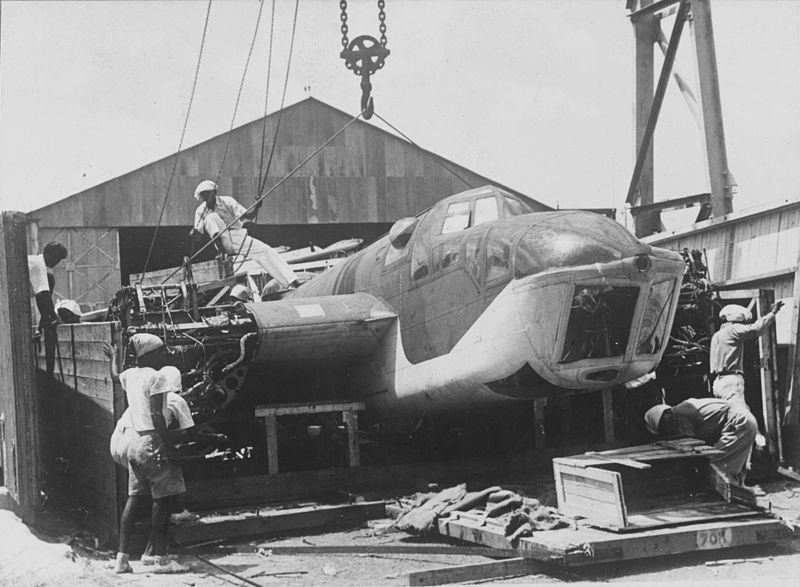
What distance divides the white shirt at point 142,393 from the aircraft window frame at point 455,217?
338 centimetres

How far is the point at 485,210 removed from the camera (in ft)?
32.4

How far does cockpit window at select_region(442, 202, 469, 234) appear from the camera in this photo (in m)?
9.96

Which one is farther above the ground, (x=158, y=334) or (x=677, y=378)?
(x=158, y=334)

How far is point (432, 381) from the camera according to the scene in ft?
32.2

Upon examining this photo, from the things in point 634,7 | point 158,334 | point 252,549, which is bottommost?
point 252,549

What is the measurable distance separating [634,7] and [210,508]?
13824mm

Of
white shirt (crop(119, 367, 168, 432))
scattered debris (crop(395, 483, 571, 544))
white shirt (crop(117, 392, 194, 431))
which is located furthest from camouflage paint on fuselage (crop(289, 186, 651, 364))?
white shirt (crop(119, 367, 168, 432))

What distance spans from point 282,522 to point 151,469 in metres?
1.73

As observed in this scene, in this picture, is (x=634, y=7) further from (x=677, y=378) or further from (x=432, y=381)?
(x=432, y=381)

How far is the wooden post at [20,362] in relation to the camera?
32.6 feet

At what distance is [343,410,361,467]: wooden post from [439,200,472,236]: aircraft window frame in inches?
101

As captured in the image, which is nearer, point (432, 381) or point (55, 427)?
point (432, 381)

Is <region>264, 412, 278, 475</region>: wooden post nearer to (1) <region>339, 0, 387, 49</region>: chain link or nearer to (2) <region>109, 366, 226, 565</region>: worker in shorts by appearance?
(2) <region>109, 366, 226, 565</region>: worker in shorts

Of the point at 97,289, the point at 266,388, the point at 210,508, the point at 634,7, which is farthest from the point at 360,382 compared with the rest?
the point at 97,289
